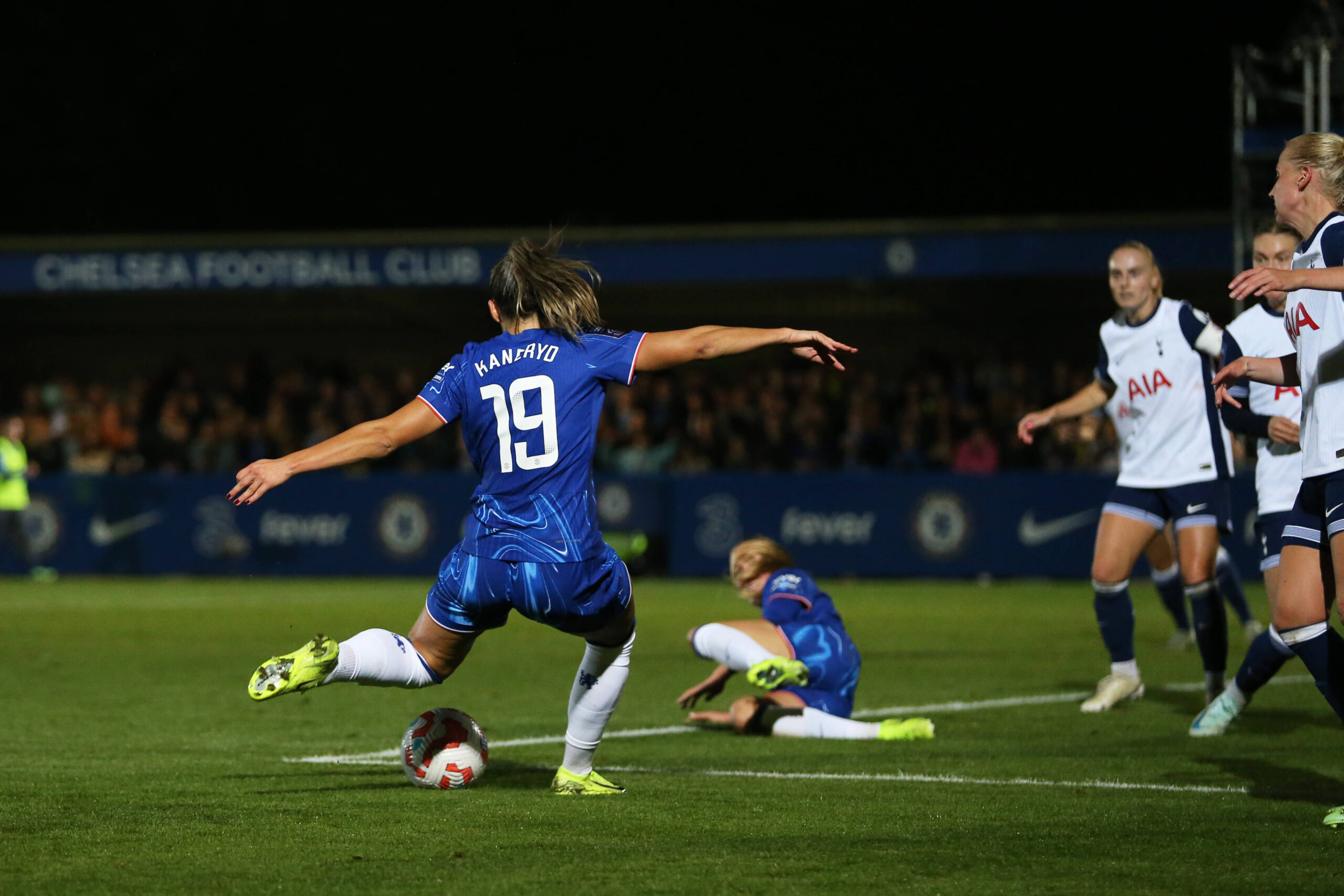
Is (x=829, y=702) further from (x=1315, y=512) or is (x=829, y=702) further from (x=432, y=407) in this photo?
(x=432, y=407)

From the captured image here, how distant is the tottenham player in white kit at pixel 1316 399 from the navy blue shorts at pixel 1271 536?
1743 mm

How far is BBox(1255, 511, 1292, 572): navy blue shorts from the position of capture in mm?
7734

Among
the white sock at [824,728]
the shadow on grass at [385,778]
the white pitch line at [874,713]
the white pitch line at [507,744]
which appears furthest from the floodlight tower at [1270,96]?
the shadow on grass at [385,778]

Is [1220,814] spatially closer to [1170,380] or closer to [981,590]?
[1170,380]

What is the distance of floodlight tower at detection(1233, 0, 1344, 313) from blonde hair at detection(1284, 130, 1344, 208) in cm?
841

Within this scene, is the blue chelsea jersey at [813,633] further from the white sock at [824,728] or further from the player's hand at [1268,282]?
the player's hand at [1268,282]

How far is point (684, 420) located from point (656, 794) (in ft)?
56.2

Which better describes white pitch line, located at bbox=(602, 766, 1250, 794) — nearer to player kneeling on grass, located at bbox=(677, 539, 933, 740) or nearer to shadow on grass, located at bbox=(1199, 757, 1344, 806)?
shadow on grass, located at bbox=(1199, 757, 1344, 806)

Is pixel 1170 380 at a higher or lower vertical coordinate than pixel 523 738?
higher

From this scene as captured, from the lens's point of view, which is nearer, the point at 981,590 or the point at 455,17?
the point at 981,590

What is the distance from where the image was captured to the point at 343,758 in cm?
746

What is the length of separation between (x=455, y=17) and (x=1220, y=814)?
34.2 metres

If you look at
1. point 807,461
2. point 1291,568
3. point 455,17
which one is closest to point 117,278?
point 807,461

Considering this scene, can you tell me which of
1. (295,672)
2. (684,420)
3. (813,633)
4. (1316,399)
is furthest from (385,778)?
(684,420)
